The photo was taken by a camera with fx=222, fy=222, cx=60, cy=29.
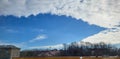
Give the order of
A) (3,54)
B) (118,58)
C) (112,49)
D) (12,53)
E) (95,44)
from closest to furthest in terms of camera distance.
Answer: (118,58) < (3,54) < (12,53) < (112,49) < (95,44)

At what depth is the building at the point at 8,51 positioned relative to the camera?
49.3 feet

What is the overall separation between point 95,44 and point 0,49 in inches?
313

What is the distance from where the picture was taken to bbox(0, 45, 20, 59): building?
592 inches

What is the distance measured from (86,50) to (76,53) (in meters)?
0.88

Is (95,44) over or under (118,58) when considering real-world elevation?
over

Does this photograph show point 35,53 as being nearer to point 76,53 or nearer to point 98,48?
point 76,53

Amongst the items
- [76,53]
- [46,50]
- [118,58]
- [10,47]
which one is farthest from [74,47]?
[118,58]

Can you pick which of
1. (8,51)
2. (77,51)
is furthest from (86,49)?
(8,51)

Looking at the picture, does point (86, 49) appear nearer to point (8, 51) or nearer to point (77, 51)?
point (77, 51)

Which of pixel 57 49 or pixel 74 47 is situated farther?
pixel 74 47

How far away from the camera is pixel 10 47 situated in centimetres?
1656

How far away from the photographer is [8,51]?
15914mm

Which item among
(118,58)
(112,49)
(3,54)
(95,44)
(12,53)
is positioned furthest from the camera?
(95,44)

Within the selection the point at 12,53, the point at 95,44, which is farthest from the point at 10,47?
the point at 95,44
